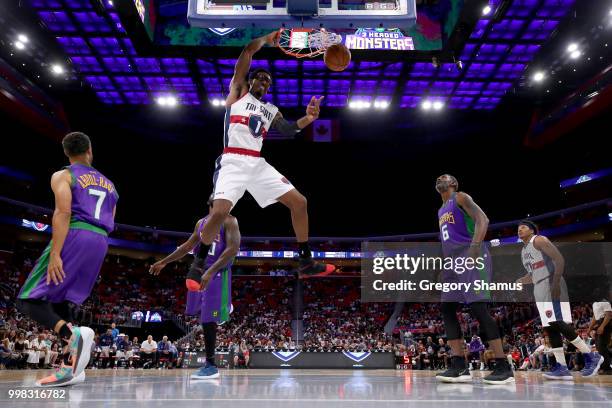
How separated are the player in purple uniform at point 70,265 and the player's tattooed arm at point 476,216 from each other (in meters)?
3.34

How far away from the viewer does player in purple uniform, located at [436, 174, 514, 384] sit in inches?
181

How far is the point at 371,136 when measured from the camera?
2870cm

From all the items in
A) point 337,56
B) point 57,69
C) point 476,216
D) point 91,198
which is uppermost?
point 57,69

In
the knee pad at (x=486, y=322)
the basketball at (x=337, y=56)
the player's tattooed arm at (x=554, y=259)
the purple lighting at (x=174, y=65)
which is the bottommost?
the knee pad at (x=486, y=322)

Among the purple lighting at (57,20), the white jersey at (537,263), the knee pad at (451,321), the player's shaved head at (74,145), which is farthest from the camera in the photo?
the purple lighting at (57,20)

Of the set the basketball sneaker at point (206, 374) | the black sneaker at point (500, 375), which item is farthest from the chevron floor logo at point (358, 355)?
the black sneaker at point (500, 375)

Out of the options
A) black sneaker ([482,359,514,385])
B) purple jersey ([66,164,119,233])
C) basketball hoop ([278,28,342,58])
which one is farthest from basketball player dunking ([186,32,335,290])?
basketball hoop ([278,28,342,58])

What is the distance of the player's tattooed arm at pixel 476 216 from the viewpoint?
4680mm

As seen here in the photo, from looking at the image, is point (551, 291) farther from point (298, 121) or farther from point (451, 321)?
point (298, 121)

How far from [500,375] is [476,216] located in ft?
4.98

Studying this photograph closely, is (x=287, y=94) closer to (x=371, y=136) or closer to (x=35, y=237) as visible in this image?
(x=371, y=136)

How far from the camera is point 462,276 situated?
465cm

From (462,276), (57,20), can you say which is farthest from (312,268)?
(57,20)

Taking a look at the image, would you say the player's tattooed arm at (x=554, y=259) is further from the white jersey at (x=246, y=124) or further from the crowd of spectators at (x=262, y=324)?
the crowd of spectators at (x=262, y=324)
